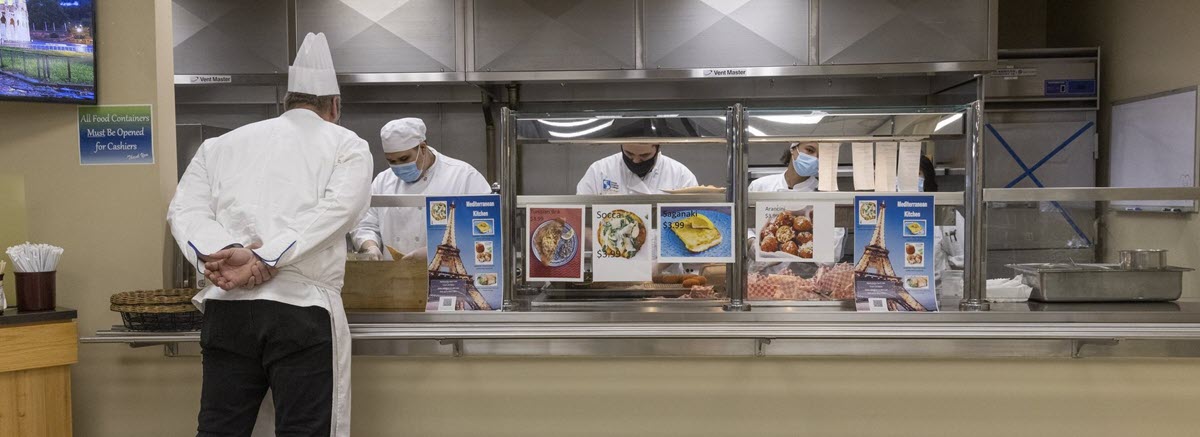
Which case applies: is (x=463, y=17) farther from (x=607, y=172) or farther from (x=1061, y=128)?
(x=1061, y=128)

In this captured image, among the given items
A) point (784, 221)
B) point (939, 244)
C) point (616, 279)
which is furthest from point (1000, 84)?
point (616, 279)

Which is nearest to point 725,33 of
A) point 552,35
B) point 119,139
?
point 552,35

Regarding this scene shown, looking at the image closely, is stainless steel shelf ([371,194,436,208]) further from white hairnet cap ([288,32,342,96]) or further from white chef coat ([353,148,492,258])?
white hairnet cap ([288,32,342,96])

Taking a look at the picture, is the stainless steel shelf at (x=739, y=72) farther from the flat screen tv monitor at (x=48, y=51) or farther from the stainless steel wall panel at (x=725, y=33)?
the flat screen tv monitor at (x=48, y=51)

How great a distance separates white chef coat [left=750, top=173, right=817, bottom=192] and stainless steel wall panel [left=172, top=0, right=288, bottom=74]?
2.86m

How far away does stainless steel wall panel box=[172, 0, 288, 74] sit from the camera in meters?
5.11

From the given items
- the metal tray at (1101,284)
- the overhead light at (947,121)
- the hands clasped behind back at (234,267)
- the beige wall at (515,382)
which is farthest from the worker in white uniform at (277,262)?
the metal tray at (1101,284)

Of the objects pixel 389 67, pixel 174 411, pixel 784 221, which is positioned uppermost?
pixel 389 67

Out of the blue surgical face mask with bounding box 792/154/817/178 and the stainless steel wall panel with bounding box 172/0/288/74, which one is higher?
Answer: the stainless steel wall panel with bounding box 172/0/288/74

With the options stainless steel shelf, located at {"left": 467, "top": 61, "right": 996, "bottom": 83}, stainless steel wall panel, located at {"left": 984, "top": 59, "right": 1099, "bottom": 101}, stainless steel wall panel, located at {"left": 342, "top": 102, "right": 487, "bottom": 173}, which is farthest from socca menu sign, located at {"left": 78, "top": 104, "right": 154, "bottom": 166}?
stainless steel wall panel, located at {"left": 984, "top": 59, "right": 1099, "bottom": 101}

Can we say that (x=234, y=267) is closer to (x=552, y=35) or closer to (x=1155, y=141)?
(x=552, y=35)

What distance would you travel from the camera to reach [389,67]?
5.08m

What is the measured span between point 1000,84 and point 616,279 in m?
3.42

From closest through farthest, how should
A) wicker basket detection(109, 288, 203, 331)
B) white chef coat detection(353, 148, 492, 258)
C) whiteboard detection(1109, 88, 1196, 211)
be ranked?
wicker basket detection(109, 288, 203, 331), white chef coat detection(353, 148, 492, 258), whiteboard detection(1109, 88, 1196, 211)
